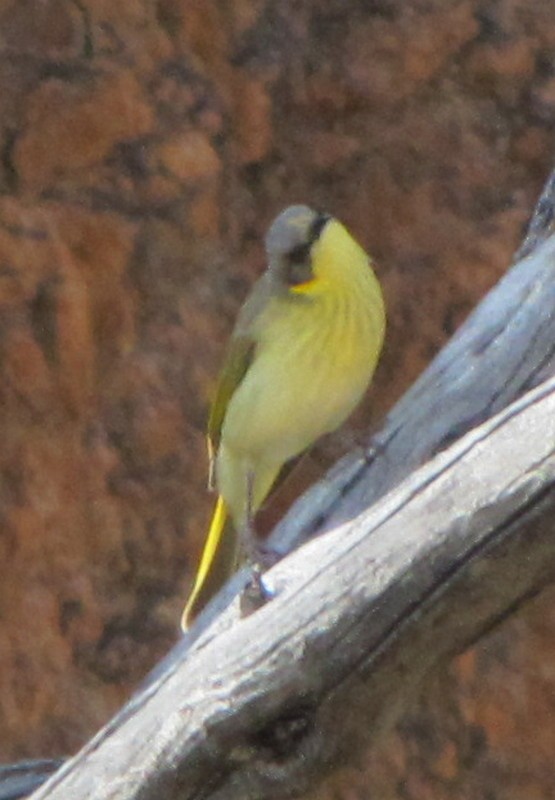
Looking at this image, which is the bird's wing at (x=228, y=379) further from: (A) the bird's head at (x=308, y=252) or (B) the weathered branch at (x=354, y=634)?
(B) the weathered branch at (x=354, y=634)

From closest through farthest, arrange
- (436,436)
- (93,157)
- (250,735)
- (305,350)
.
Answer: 1. (250,735)
2. (436,436)
3. (305,350)
4. (93,157)

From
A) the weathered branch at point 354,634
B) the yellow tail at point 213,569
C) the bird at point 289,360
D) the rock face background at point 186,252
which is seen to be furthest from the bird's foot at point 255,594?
the rock face background at point 186,252

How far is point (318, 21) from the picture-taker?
10.2 feet

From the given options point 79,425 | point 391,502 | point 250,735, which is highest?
point 79,425

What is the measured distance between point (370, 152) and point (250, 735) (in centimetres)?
173

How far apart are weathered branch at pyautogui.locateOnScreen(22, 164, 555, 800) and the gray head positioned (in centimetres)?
80

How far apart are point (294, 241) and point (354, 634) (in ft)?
3.19

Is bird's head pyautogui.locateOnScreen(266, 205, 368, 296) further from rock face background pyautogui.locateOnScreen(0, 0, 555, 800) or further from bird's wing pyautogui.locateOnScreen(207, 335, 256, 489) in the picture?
rock face background pyautogui.locateOnScreen(0, 0, 555, 800)

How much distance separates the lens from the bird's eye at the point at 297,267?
2.49m

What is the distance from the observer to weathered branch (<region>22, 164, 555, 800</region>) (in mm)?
1599

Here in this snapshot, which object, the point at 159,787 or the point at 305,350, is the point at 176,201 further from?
the point at 159,787

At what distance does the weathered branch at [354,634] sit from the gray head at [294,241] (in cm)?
80

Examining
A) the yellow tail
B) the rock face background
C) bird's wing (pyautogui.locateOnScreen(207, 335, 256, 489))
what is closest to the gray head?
bird's wing (pyautogui.locateOnScreen(207, 335, 256, 489))

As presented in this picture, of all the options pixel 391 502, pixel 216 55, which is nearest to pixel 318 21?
pixel 216 55
